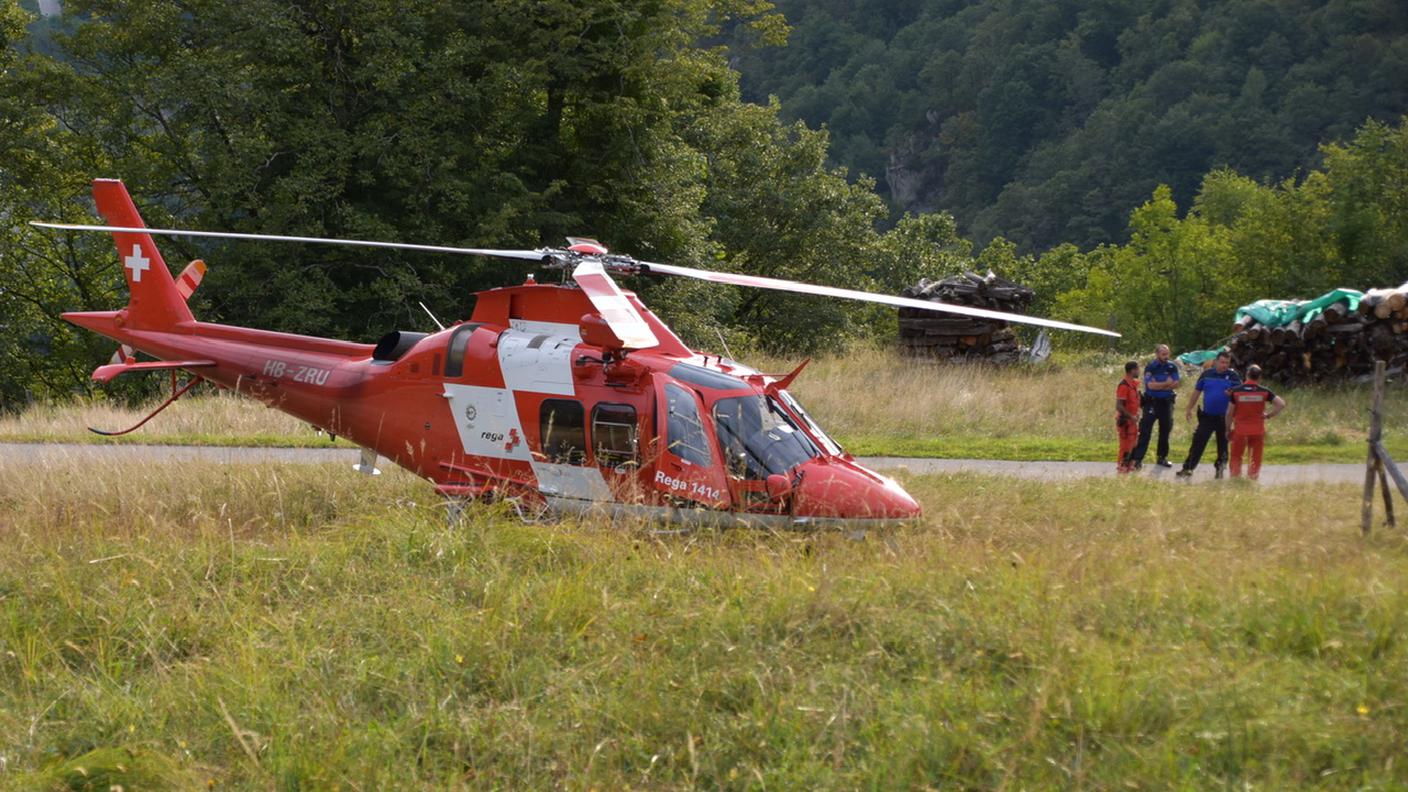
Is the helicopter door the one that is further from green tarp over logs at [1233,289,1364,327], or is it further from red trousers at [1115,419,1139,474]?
green tarp over logs at [1233,289,1364,327]

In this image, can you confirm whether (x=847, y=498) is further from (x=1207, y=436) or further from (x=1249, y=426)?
(x=1207, y=436)

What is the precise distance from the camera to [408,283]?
86.9 feet

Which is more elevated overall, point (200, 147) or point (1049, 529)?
point (200, 147)

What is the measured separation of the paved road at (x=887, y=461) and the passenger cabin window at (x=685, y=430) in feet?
16.2

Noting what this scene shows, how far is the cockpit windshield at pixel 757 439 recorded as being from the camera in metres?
9.16

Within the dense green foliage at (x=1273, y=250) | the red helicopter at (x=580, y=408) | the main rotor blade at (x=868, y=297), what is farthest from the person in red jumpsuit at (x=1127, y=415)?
the dense green foliage at (x=1273, y=250)

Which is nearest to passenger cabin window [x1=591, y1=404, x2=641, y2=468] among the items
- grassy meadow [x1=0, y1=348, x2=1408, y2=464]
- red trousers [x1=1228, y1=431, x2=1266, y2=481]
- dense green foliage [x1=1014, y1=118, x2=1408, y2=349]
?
grassy meadow [x1=0, y1=348, x2=1408, y2=464]

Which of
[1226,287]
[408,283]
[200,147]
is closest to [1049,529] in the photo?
[408,283]

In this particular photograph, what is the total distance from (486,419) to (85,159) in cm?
2350

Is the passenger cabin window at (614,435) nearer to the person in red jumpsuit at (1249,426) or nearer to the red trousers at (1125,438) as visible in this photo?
the red trousers at (1125,438)

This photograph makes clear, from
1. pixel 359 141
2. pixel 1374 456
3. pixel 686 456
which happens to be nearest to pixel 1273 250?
pixel 359 141

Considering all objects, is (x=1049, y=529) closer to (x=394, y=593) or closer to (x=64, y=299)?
(x=394, y=593)

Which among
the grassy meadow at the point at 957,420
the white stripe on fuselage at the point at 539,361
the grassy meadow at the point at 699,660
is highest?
the white stripe on fuselage at the point at 539,361

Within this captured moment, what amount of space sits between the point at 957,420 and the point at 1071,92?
263ft
